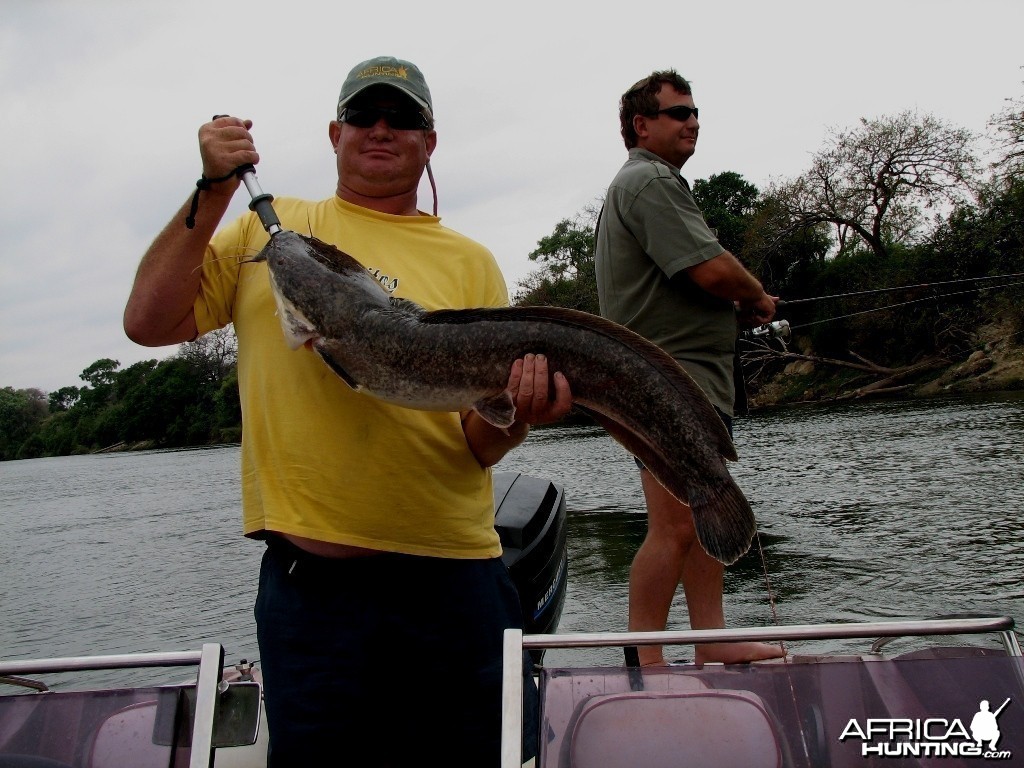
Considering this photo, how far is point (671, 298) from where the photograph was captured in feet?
11.6

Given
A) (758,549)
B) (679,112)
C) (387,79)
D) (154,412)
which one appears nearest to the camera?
(387,79)

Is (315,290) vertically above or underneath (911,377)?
above

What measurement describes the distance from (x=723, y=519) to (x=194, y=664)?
51.5 inches

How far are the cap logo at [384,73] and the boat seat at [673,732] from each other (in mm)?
1796

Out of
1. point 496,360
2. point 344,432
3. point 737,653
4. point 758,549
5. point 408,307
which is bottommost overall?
point 758,549

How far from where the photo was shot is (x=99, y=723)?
5.69 feet

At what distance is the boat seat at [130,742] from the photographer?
5.66ft

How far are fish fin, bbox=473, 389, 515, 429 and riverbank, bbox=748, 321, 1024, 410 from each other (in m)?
19.3

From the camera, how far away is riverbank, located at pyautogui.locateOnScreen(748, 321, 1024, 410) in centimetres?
2427

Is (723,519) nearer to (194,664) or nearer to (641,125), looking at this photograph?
(194,664)

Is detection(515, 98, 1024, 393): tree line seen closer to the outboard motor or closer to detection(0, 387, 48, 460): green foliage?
the outboard motor

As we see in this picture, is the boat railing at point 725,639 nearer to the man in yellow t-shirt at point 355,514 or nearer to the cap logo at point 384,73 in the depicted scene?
the man in yellow t-shirt at point 355,514

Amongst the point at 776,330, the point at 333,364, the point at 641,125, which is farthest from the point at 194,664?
the point at 776,330

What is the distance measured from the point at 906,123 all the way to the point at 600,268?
33.9 m
